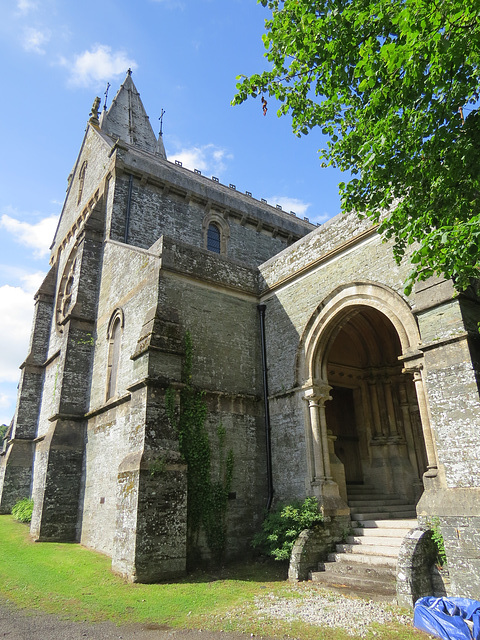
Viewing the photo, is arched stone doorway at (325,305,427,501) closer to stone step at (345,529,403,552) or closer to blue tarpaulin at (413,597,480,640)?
stone step at (345,529,403,552)

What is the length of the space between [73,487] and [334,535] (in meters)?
8.68

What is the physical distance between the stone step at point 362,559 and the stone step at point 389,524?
87cm

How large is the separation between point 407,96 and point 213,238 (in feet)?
44.8

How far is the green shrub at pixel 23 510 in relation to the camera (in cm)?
1664

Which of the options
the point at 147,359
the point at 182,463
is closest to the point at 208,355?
the point at 147,359

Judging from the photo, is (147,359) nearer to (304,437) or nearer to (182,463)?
(182,463)

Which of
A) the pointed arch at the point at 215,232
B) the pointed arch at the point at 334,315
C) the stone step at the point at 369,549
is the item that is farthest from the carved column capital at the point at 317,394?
the pointed arch at the point at 215,232

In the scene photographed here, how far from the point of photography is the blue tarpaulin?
5457 millimetres

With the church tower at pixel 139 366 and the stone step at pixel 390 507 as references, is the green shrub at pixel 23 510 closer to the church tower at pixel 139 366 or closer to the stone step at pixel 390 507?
the church tower at pixel 139 366

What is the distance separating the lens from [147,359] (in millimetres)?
10156

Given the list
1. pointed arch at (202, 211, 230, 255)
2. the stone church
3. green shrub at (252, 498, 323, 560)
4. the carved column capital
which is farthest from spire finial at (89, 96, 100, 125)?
green shrub at (252, 498, 323, 560)

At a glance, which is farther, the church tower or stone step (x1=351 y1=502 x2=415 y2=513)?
stone step (x1=351 y1=502 x2=415 y2=513)

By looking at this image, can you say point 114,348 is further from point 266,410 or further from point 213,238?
point 213,238

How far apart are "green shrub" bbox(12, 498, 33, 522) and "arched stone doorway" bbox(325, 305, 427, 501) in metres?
11.7
